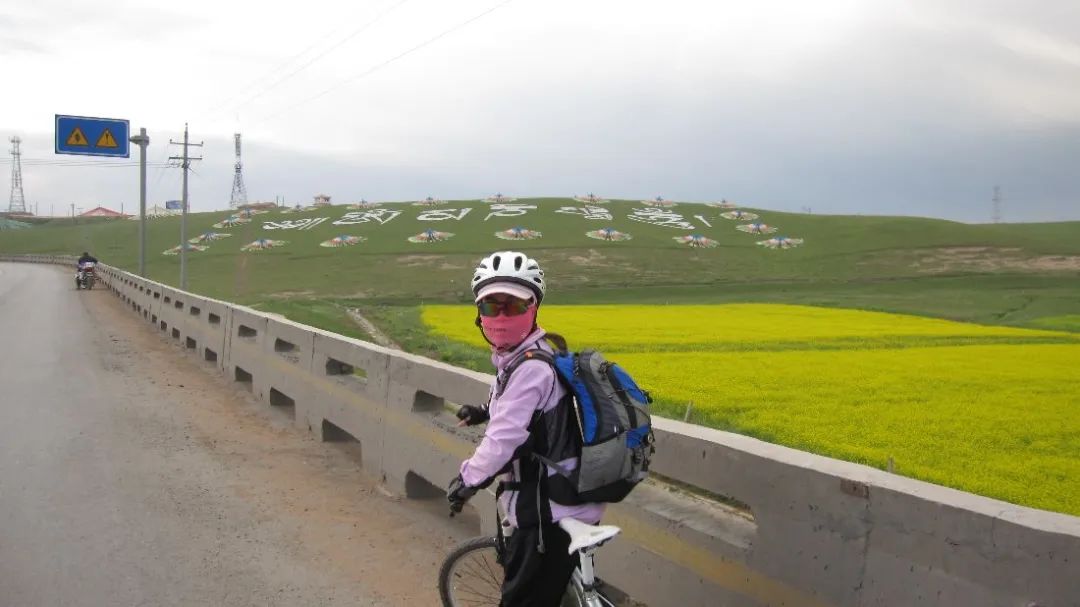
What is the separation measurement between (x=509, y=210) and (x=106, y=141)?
52913 mm

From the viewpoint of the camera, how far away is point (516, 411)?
115 inches

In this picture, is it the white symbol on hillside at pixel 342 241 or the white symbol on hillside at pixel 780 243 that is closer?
the white symbol on hillside at pixel 780 243

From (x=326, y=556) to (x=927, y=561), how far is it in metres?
3.75

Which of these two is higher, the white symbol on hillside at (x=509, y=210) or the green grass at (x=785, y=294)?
the white symbol on hillside at (x=509, y=210)

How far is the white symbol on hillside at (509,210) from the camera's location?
77.8 m

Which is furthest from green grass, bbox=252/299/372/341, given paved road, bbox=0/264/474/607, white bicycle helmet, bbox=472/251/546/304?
white bicycle helmet, bbox=472/251/546/304

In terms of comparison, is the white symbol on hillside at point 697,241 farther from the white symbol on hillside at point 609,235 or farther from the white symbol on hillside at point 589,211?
the white symbol on hillside at point 589,211

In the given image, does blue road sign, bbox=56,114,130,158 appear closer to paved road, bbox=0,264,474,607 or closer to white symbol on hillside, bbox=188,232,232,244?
paved road, bbox=0,264,474,607

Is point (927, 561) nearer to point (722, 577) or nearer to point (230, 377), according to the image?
point (722, 577)

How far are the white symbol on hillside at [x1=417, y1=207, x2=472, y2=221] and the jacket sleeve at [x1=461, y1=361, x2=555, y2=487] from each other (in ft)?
240

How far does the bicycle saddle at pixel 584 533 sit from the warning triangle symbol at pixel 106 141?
100ft

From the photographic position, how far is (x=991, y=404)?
34.2 feet

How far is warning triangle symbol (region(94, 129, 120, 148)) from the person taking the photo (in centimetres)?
2889

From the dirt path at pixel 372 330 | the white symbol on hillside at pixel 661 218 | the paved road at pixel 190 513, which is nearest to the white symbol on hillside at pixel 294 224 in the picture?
the white symbol on hillside at pixel 661 218
